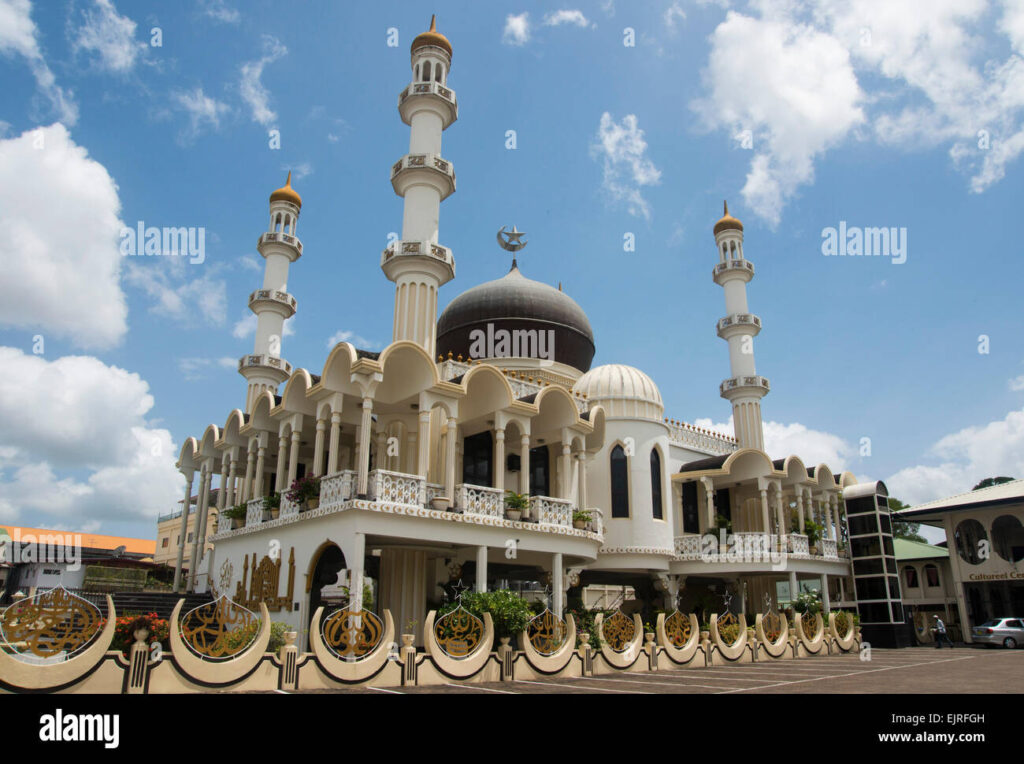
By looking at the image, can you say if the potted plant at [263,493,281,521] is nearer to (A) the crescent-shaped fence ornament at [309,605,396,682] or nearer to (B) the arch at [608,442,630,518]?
(A) the crescent-shaped fence ornament at [309,605,396,682]

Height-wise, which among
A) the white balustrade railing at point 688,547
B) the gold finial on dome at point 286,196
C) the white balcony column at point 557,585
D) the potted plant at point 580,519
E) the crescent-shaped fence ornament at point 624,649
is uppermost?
the gold finial on dome at point 286,196

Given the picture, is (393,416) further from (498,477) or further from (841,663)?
(841,663)

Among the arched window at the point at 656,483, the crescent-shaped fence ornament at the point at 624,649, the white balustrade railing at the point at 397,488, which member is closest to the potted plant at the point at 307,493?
the white balustrade railing at the point at 397,488

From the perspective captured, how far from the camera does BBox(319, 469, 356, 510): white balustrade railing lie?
17.0 metres

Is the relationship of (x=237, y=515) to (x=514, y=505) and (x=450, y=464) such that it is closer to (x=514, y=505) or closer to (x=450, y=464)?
(x=450, y=464)

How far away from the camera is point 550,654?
14.9 meters

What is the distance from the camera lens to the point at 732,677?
14.9 metres

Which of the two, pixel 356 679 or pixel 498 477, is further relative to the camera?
pixel 498 477

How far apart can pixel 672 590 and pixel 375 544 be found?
13.1 metres

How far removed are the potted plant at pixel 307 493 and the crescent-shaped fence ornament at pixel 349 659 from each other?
269 inches

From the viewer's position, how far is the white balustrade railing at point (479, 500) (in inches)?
734

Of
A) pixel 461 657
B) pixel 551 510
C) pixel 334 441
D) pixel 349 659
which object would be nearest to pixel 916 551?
pixel 551 510

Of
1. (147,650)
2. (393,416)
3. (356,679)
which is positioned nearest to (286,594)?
(393,416)

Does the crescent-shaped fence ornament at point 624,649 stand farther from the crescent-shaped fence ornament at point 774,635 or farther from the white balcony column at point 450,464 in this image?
the crescent-shaped fence ornament at point 774,635
